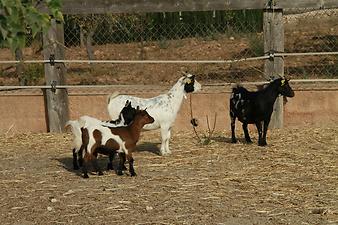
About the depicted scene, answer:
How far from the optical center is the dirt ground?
6.25 metres

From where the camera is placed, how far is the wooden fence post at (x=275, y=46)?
429 inches

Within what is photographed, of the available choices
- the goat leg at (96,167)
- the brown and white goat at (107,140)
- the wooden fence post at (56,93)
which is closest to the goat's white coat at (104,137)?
the brown and white goat at (107,140)

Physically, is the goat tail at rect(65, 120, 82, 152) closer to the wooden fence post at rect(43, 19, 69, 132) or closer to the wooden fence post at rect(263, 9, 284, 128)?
the wooden fence post at rect(43, 19, 69, 132)

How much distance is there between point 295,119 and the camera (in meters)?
11.1

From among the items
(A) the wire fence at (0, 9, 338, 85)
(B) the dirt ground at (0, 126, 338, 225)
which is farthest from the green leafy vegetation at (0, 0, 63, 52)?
(A) the wire fence at (0, 9, 338, 85)

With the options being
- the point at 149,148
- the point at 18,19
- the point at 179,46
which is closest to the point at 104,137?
the point at 149,148

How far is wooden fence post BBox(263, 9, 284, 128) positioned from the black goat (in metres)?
1.29

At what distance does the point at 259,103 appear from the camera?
9.55 m

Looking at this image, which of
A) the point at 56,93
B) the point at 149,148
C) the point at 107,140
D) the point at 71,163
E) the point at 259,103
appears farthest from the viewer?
the point at 56,93

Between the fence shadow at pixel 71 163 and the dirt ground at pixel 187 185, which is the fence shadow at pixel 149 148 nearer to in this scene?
the dirt ground at pixel 187 185

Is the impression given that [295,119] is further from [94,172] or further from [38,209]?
[38,209]

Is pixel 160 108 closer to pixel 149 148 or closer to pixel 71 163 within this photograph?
pixel 149 148

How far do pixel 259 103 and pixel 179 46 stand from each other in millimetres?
7339

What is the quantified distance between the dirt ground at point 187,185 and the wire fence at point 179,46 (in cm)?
477
